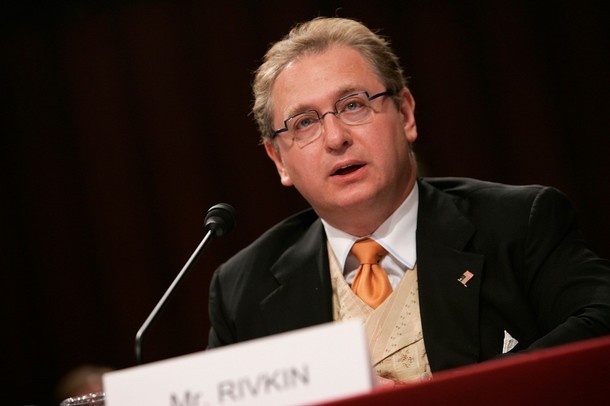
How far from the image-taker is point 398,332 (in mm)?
1900

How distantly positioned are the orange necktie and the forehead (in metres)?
0.41

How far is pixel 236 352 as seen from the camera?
100 cm

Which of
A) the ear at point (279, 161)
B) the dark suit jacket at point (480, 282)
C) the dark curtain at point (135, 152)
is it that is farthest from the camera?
the dark curtain at point (135, 152)

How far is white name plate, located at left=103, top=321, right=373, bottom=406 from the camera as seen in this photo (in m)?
0.95

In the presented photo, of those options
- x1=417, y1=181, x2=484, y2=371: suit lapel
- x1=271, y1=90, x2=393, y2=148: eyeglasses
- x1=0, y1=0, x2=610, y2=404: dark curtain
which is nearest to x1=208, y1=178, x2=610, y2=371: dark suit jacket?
x1=417, y1=181, x2=484, y2=371: suit lapel

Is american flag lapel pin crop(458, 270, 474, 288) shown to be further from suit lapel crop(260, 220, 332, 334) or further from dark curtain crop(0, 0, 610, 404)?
dark curtain crop(0, 0, 610, 404)

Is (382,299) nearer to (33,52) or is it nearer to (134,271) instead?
(134,271)

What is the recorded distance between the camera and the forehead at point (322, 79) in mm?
2059

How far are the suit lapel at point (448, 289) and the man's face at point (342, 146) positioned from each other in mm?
165

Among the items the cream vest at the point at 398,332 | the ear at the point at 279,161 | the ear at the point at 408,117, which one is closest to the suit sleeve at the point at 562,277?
the cream vest at the point at 398,332

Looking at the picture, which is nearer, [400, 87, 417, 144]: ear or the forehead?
the forehead

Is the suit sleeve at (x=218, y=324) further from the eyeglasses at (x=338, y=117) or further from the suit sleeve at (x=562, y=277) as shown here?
the suit sleeve at (x=562, y=277)

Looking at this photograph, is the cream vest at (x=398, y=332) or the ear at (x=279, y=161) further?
the ear at (x=279, y=161)

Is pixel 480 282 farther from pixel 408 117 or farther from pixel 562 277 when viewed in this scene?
pixel 408 117
